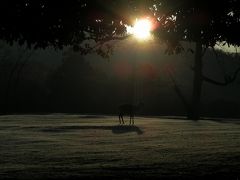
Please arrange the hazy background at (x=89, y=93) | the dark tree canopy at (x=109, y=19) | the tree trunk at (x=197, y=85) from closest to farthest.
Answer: the dark tree canopy at (x=109, y=19) < the tree trunk at (x=197, y=85) < the hazy background at (x=89, y=93)

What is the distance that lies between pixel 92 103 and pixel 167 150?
75.3 m

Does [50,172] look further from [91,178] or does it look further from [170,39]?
[170,39]

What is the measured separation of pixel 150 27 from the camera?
18.9 meters

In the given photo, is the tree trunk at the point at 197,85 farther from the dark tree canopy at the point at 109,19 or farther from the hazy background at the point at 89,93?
the dark tree canopy at the point at 109,19

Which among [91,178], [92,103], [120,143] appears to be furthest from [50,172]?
[92,103]

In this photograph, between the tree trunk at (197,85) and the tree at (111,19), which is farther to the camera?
the tree trunk at (197,85)

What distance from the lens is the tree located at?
50.9 ft

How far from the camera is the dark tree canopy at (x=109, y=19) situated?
15492mm

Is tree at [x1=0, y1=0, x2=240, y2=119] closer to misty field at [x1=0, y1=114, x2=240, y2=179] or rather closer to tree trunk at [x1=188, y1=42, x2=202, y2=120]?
misty field at [x1=0, y1=114, x2=240, y2=179]

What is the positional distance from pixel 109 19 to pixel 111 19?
0.09 metres

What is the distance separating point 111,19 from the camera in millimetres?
17062

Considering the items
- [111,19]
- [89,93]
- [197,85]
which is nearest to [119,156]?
[111,19]

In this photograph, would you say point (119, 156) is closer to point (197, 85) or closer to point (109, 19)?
point (109, 19)

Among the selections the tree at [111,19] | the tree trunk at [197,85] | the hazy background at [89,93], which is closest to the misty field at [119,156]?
the tree at [111,19]
